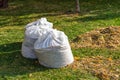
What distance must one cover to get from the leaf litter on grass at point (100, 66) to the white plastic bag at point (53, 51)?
0.90 ft

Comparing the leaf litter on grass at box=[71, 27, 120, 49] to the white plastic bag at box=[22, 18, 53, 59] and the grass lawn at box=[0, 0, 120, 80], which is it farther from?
the white plastic bag at box=[22, 18, 53, 59]

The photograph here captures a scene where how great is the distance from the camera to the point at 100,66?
6617 mm

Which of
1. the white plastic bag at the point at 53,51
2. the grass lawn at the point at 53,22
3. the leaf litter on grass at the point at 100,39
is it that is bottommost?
the grass lawn at the point at 53,22

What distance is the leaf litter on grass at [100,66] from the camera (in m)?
6.23

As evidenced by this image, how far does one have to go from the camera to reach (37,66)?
6668mm

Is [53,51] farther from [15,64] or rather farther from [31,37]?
[15,64]

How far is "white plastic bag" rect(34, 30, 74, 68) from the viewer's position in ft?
21.0

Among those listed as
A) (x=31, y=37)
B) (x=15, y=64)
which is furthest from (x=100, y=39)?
(x=15, y=64)

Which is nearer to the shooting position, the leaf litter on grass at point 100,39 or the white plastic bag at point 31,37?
the white plastic bag at point 31,37

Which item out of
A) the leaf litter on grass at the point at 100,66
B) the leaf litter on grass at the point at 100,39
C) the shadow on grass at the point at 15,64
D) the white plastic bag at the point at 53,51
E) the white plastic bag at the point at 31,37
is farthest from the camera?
the leaf litter on grass at the point at 100,39

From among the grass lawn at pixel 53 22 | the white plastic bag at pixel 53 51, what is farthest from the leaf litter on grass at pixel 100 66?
the white plastic bag at pixel 53 51

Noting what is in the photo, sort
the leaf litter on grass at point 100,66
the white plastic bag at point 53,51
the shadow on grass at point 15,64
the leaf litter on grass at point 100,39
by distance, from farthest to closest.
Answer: the leaf litter on grass at point 100,39, the shadow on grass at point 15,64, the white plastic bag at point 53,51, the leaf litter on grass at point 100,66

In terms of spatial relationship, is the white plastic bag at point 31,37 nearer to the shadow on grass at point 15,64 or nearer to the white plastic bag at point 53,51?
the shadow on grass at point 15,64

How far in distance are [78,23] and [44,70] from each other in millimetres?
3365
